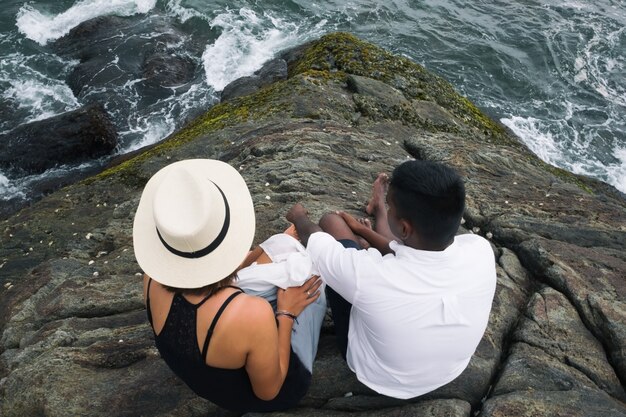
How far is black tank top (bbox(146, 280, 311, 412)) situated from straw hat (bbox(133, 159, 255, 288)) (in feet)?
0.69

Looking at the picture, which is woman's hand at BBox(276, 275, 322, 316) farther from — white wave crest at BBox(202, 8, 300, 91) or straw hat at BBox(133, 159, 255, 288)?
white wave crest at BBox(202, 8, 300, 91)

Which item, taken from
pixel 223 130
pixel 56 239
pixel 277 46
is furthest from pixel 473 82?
pixel 56 239

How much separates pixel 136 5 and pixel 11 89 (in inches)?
309

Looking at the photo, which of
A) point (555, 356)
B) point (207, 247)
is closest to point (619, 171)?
point (555, 356)

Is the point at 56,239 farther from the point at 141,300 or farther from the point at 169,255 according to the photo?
the point at 169,255

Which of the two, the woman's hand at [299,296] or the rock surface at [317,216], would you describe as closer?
the woman's hand at [299,296]

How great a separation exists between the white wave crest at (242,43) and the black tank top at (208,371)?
16.0 meters

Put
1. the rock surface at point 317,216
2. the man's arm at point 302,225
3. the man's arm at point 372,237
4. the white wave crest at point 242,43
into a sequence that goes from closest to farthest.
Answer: the rock surface at point 317,216
the man's arm at point 302,225
the man's arm at point 372,237
the white wave crest at point 242,43

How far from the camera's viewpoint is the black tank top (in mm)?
3994

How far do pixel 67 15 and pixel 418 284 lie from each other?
79.2ft

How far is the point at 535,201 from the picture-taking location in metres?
8.73

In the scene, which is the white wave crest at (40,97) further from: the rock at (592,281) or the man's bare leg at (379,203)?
the rock at (592,281)

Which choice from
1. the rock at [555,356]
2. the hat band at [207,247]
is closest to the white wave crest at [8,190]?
the hat band at [207,247]

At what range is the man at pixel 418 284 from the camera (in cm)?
419
